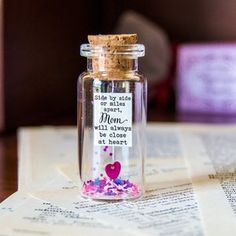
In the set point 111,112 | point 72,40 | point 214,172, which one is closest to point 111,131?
point 111,112

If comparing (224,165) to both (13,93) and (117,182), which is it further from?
(13,93)

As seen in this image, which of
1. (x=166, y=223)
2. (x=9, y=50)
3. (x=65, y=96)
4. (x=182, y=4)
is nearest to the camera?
(x=166, y=223)

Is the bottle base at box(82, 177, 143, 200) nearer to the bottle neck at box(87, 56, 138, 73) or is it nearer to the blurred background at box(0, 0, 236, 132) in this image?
the bottle neck at box(87, 56, 138, 73)

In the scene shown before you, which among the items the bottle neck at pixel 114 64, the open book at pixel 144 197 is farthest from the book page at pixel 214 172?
the bottle neck at pixel 114 64

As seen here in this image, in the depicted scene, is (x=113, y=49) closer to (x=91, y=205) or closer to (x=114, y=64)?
(x=114, y=64)

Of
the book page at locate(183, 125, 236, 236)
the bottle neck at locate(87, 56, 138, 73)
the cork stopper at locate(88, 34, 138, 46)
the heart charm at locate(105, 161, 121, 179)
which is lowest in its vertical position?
the book page at locate(183, 125, 236, 236)

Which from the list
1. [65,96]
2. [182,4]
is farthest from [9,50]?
[182,4]

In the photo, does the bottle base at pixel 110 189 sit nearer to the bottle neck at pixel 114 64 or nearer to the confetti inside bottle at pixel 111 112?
the confetti inside bottle at pixel 111 112

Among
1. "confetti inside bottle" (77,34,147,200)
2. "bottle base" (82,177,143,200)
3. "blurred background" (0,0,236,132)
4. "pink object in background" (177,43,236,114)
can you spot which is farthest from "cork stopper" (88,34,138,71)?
"pink object in background" (177,43,236,114)
